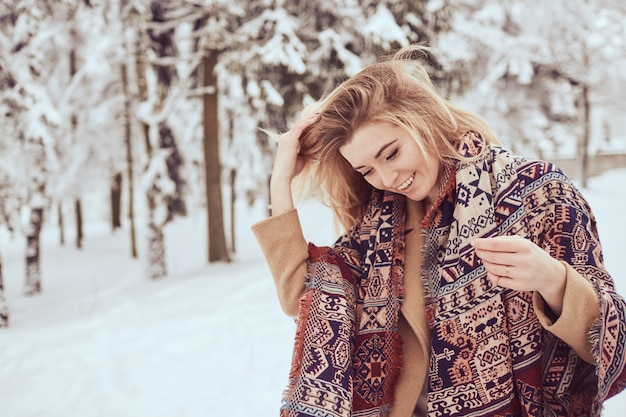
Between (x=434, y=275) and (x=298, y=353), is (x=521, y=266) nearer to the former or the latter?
(x=434, y=275)

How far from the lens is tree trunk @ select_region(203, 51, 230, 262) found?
9.00 metres

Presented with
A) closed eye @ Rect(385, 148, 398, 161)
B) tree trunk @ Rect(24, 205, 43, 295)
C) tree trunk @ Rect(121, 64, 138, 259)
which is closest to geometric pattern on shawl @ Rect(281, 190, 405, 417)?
closed eye @ Rect(385, 148, 398, 161)

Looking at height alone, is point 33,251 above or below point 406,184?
below

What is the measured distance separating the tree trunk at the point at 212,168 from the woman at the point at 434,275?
718 cm

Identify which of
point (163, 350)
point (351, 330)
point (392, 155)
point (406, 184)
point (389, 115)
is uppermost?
point (389, 115)

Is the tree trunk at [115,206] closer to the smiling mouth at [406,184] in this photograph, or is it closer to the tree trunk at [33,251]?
the tree trunk at [33,251]

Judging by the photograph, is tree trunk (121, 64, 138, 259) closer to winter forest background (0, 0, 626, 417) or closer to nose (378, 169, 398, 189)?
winter forest background (0, 0, 626, 417)

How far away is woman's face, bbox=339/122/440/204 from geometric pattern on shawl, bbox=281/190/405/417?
250mm

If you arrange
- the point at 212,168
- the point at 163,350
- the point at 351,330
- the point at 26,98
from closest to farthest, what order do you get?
1. the point at 351,330
2. the point at 163,350
3. the point at 26,98
4. the point at 212,168

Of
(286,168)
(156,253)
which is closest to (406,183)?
(286,168)

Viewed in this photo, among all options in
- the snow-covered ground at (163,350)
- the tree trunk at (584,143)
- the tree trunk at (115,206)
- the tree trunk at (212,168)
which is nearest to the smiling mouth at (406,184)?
the snow-covered ground at (163,350)

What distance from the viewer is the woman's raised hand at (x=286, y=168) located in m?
2.08

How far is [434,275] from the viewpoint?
188 centimetres

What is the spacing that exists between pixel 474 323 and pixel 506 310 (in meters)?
0.12
